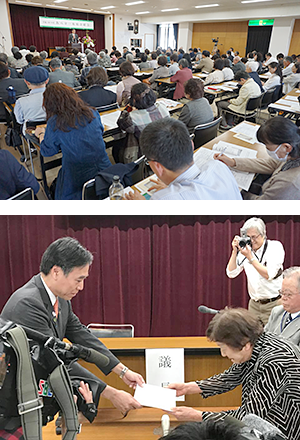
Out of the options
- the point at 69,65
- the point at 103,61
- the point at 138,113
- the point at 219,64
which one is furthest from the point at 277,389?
the point at 69,65

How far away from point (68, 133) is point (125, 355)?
1.02 metres

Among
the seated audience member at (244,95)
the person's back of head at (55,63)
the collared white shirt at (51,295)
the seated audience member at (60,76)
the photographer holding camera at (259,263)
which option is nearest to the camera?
the collared white shirt at (51,295)

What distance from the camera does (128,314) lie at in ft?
4.18

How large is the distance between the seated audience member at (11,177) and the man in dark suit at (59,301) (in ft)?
1.42

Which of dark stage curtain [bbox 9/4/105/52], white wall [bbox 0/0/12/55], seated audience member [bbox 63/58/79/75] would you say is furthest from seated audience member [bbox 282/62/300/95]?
white wall [bbox 0/0/12/55]

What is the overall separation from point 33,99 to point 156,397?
2.04 m

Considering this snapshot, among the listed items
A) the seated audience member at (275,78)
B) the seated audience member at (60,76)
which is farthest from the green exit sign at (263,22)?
the seated audience member at (275,78)

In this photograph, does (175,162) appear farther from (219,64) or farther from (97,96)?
(219,64)

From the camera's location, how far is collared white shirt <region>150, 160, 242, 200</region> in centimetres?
86

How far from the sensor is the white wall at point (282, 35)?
1.14 metres

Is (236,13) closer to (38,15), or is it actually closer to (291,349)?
(291,349)

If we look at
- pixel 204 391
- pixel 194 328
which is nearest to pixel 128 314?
pixel 194 328

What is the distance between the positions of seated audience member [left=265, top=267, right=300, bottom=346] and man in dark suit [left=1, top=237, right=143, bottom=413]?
17.9 inches

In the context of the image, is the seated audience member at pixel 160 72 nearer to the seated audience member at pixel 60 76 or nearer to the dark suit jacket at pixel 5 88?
the seated audience member at pixel 60 76
